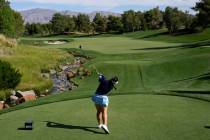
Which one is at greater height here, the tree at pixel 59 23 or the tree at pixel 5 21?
the tree at pixel 5 21

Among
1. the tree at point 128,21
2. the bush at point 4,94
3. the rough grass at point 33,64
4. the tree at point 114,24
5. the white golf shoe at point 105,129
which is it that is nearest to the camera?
the white golf shoe at point 105,129

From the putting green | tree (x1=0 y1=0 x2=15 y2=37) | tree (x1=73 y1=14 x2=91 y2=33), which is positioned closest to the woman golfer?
the putting green

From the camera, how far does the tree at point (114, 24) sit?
177 metres

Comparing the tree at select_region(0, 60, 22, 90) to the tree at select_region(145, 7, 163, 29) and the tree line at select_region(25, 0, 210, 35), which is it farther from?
the tree at select_region(145, 7, 163, 29)

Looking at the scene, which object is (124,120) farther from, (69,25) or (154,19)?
(69,25)

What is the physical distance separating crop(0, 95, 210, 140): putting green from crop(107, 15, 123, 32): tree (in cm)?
15667

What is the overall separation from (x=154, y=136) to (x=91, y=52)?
50740 millimetres

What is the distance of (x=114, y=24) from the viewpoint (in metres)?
180

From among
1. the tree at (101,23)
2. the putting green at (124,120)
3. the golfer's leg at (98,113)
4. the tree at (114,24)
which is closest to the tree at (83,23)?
the tree at (101,23)

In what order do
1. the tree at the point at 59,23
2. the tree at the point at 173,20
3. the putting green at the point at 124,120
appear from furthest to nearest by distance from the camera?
1. the tree at the point at 59,23
2. the tree at the point at 173,20
3. the putting green at the point at 124,120

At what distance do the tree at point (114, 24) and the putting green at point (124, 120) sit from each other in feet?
514

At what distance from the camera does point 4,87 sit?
3388 centimetres

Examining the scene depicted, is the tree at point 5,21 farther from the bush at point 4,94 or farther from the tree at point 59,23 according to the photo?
the tree at point 59,23

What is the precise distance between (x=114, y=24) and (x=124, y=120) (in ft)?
541
